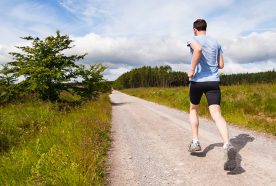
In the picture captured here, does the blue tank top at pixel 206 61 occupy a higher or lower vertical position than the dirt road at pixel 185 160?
higher

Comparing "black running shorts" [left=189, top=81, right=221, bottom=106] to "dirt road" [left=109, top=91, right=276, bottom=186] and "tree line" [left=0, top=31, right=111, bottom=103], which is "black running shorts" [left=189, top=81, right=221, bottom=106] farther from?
"tree line" [left=0, top=31, right=111, bottom=103]

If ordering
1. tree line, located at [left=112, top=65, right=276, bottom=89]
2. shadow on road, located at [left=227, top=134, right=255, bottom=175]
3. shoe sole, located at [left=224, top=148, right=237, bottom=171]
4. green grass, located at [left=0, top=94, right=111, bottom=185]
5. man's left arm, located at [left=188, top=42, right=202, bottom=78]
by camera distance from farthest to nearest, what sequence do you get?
tree line, located at [left=112, top=65, right=276, bottom=89] < man's left arm, located at [left=188, top=42, right=202, bottom=78] < shadow on road, located at [left=227, top=134, right=255, bottom=175] < shoe sole, located at [left=224, top=148, right=237, bottom=171] < green grass, located at [left=0, top=94, right=111, bottom=185]

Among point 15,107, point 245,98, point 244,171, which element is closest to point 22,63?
point 15,107

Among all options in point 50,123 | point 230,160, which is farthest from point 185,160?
point 50,123

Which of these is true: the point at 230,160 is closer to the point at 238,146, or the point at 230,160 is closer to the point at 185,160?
the point at 185,160

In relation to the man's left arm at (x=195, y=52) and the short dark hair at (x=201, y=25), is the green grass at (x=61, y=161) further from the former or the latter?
the short dark hair at (x=201, y=25)

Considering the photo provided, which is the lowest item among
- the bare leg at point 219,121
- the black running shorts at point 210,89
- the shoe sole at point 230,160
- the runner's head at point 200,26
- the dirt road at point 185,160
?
the dirt road at point 185,160

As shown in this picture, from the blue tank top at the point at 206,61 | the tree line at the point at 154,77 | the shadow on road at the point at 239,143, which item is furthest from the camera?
the tree line at the point at 154,77

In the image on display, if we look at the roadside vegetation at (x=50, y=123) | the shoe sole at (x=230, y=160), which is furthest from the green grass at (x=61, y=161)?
the shoe sole at (x=230, y=160)

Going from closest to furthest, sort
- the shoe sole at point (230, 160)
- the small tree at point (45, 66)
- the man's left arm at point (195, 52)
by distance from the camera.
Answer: the shoe sole at point (230, 160) → the man's left arm at point (195, 52) → the small tree at point (45, 66)

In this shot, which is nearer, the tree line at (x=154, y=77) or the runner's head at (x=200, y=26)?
the runner's head at (x=200, y=26)

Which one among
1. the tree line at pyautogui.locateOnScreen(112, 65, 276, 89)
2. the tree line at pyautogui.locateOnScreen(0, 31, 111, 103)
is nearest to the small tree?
the tree line at pyautogui.locateOnScreen(0, 31, 111, 103)

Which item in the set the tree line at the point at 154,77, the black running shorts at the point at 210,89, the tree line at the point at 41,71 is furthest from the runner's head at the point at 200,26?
the tree line at the point at 154,77

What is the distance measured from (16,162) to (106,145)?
2320mm
